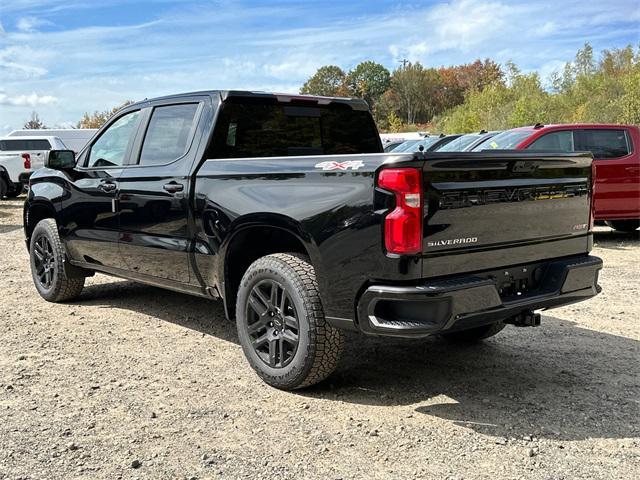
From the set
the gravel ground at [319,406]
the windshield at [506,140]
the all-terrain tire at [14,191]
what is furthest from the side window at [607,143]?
the all-terrain tire at [14,191]

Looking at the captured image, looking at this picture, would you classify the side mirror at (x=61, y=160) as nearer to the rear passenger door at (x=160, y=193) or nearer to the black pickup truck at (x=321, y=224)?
the black pickup truck at (x=321, y=224)

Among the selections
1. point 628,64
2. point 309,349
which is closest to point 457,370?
point 309,349

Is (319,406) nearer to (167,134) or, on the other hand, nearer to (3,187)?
(167,134)

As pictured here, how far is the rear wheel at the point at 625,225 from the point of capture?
1086cm

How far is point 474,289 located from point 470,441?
776mm

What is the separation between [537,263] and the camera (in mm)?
3926

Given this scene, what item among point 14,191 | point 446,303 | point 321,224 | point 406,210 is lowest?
point 14,191

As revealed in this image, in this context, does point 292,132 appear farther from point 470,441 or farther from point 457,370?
point 470,441

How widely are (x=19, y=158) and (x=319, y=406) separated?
1898 cm

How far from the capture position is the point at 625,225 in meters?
11.0

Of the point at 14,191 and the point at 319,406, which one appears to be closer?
the point at 319,406

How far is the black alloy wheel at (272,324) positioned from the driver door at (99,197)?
6.00 ft

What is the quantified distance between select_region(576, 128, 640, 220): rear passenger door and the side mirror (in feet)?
24.0

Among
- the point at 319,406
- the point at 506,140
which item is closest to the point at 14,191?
the point at 506,140
